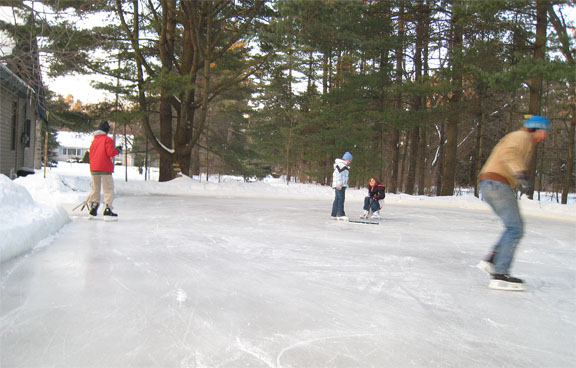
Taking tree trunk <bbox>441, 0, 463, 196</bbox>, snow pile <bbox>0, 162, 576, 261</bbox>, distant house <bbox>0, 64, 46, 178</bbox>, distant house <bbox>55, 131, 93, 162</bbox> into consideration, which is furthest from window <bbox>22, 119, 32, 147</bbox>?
distant house <bbox>55, 131, 93, 162</bbox>

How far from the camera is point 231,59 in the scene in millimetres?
18078

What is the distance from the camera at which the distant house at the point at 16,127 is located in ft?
47.1

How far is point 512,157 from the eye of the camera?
11.6ft

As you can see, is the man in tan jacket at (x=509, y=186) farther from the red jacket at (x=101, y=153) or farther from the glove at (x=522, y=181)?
the red jacket at (x=101, y=153)

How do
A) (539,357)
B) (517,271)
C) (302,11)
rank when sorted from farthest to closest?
1. (302,11)
2. (517,271)
3. (539,357)

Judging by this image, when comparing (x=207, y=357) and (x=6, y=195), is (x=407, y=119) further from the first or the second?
(x=207, y=357)

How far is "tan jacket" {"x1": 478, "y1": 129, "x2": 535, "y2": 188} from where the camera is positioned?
3.50 meters

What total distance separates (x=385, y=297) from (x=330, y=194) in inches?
512

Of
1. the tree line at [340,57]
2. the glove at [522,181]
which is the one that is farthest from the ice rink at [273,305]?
the tree line at [340,57]

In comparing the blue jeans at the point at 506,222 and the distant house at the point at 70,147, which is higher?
the distant house at the point at 70,147

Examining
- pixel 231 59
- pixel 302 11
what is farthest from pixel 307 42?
pixel 231 59

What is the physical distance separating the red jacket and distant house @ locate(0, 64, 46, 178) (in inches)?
268

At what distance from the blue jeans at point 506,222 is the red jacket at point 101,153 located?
584 centimetres

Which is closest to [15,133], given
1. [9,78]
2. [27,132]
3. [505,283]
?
[27,132]
